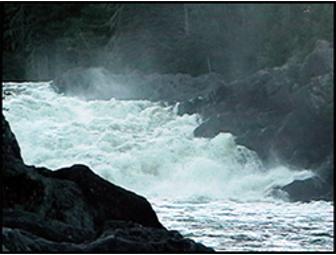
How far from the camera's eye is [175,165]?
581 centimetres

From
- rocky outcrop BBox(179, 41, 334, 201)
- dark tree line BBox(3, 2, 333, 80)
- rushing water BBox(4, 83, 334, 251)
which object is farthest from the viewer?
rocky outcrop BBox(179, 41, 334, 201)

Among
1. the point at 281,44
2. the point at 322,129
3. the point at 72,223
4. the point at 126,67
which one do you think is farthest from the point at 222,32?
the point at 72,223

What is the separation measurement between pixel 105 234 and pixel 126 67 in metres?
2.73

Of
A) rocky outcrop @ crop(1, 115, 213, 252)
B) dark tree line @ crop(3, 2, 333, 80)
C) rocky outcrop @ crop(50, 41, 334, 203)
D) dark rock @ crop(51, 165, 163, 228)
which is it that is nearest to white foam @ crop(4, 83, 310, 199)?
rocky outcrop @ crop(50, 41, 334, 203)

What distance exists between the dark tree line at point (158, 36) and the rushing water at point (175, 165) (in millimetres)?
603

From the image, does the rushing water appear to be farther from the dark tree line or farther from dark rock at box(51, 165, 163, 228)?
the dark tree line

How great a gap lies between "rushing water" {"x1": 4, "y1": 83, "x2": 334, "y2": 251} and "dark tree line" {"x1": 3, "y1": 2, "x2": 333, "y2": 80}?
1.98 feet

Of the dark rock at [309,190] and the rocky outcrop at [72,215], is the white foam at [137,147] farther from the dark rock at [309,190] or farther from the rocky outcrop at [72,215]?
the rocky outcrop at [72,215]

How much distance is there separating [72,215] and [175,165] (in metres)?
2.25

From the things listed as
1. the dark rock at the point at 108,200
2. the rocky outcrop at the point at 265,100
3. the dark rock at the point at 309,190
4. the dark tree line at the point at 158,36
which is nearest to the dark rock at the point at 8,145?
the dark rock at the point at 108,200

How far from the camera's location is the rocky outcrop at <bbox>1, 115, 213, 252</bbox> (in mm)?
3152

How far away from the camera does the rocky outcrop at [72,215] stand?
315cm

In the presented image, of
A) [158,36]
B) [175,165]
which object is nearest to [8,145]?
[158,36]

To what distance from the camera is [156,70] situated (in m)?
5.98
